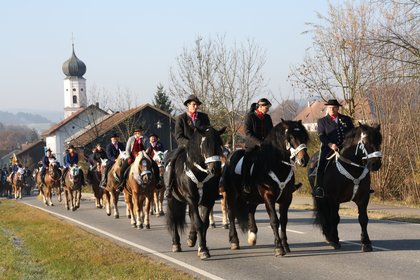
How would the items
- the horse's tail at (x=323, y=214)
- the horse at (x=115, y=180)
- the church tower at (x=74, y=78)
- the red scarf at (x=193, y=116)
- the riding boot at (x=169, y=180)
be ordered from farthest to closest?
the church tower at (x=74, y=78)
the horse at (x=115, y=180)
the riding boot at (x=169, y=180)
the red scarf at (x=193, y=116)
the horse's tail at (x=323, y=214)

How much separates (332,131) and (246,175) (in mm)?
1826

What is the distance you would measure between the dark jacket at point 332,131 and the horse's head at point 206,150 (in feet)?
7.13

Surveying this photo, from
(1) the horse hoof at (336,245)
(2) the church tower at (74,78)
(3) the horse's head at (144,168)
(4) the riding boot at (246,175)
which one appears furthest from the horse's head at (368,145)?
(2) the church tower at (74,78)

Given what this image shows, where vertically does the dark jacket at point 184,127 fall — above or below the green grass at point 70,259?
above

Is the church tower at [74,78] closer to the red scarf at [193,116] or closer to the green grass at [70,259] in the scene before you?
the green grass at [70,259]

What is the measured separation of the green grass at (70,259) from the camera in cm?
1105

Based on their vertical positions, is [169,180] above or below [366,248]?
above

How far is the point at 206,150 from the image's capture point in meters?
11.9

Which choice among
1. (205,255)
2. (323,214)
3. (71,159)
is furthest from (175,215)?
(71,159)

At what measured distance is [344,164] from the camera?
12562mm

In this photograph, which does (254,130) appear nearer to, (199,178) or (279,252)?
(199,178)

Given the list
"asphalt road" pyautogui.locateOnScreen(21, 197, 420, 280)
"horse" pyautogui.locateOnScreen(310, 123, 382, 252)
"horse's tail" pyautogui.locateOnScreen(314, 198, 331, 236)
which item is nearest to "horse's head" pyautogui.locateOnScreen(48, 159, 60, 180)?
"asphalt road" pyautogui.locateOnScreen(21, 197, 420, 280)

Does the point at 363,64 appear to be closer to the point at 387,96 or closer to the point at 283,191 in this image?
the point at 387,96

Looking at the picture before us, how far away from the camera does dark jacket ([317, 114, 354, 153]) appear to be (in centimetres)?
1323
